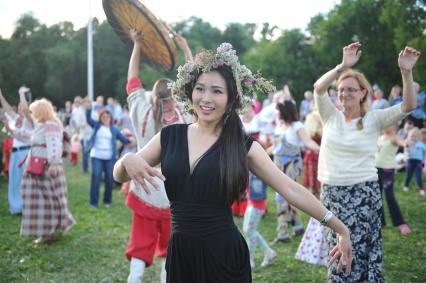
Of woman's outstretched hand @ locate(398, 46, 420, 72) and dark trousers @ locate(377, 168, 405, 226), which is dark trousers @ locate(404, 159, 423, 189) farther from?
woman's outstretched hand @ locate(398, 46, 420, 72)

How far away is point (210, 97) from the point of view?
288cm

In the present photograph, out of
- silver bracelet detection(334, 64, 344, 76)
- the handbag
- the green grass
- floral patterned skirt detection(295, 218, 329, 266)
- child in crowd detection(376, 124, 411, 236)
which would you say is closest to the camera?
silver bracelet detection(334, 64, 344, 76)

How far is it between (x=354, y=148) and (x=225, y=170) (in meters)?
2.18

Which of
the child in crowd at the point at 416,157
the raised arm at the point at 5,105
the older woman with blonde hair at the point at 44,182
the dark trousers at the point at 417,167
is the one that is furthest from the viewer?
the dark trousers at the point at 417,167

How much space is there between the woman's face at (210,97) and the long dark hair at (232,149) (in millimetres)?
42

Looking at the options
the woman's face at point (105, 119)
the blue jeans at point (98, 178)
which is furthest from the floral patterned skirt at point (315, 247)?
the woman's face at point (105, 119)

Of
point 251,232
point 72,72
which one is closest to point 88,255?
point 251,232

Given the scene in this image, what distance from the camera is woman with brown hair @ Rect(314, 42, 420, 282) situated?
4422 millimetres

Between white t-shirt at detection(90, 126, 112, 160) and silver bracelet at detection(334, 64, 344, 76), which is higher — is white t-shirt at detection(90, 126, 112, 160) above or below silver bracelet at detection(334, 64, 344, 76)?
below

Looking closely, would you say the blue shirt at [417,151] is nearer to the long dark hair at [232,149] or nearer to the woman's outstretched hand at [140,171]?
the long dark hair at [232,149]

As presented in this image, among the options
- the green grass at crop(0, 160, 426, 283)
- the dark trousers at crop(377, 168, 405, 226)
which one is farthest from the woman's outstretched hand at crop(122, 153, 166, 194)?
the dark trousers at crop(377, 168, 405, 226)

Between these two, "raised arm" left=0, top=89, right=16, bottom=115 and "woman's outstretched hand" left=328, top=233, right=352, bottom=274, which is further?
"raised arm" left=0, top=89, right=16, bottom=115

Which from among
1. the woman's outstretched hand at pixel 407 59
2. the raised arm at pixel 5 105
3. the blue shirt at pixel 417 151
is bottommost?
the blue shirt at pixel 417 151

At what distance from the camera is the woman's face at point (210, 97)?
289 centimetres
